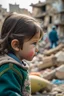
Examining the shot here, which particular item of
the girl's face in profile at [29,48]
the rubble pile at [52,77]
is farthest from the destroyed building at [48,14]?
the girl's face in profile at [29,48]

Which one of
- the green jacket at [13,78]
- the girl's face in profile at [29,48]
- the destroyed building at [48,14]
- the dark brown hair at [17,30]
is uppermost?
the dark brown hair at [17,30]

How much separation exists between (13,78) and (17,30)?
0.33 meters

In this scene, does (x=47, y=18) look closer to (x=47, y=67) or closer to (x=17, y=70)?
(x=47, y=67)

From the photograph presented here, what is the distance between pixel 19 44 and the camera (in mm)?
2428

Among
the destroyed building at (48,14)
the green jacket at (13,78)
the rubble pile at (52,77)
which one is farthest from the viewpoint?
the destroyed building at (48,14)

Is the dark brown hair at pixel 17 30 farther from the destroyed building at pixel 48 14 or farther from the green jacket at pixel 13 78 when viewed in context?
the destroyed building at pixel 48 14

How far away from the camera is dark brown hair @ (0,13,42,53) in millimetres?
2426

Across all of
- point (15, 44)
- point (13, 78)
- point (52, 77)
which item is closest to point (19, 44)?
A: point (15, 44)

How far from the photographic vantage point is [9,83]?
2244 mm

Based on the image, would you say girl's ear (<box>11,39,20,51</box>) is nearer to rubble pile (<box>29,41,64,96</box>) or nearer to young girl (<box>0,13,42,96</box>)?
young girl (<box>0,13,42,96</box>)

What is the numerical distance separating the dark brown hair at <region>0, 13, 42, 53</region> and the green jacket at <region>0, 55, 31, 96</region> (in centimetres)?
8

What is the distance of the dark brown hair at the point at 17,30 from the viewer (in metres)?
2.43

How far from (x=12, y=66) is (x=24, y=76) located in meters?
0.13

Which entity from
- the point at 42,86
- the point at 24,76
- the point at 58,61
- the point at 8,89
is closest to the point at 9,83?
the point at 8,89
